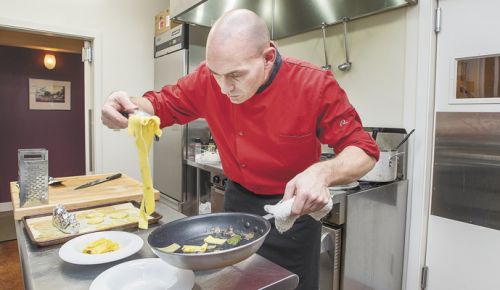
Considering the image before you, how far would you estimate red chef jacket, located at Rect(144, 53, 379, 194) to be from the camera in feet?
3.69

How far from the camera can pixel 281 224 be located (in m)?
0.81

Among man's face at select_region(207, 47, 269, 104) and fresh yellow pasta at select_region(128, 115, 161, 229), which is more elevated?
man's face at select_region(207, 47, 269, 104)

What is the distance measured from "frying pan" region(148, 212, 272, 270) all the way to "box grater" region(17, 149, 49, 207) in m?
0.66

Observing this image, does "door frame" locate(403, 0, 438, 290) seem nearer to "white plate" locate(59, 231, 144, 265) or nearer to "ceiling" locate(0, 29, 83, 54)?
"white plate" locate(59, 231, 144, 265)

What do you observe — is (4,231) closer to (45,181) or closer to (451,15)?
(45,181)

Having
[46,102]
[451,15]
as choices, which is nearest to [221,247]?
[451,15]

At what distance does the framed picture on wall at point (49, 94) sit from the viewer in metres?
4.53

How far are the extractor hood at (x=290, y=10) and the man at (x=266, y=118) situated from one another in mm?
942

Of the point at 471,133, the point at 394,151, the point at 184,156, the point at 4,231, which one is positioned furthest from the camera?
the point at 4,231

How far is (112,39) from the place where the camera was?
3049 millimetres

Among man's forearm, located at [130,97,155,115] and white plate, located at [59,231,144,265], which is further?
man's forearm, located at [130,97,155,115]

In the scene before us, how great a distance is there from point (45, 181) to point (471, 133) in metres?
1.86

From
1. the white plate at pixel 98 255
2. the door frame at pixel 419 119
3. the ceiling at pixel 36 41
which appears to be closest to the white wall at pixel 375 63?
the door frame at pixel 419 119

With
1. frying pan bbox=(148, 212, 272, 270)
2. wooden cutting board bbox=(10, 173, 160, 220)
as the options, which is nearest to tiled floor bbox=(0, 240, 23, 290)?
wooden cutting board bbox=(10, 173, 160, 220)
